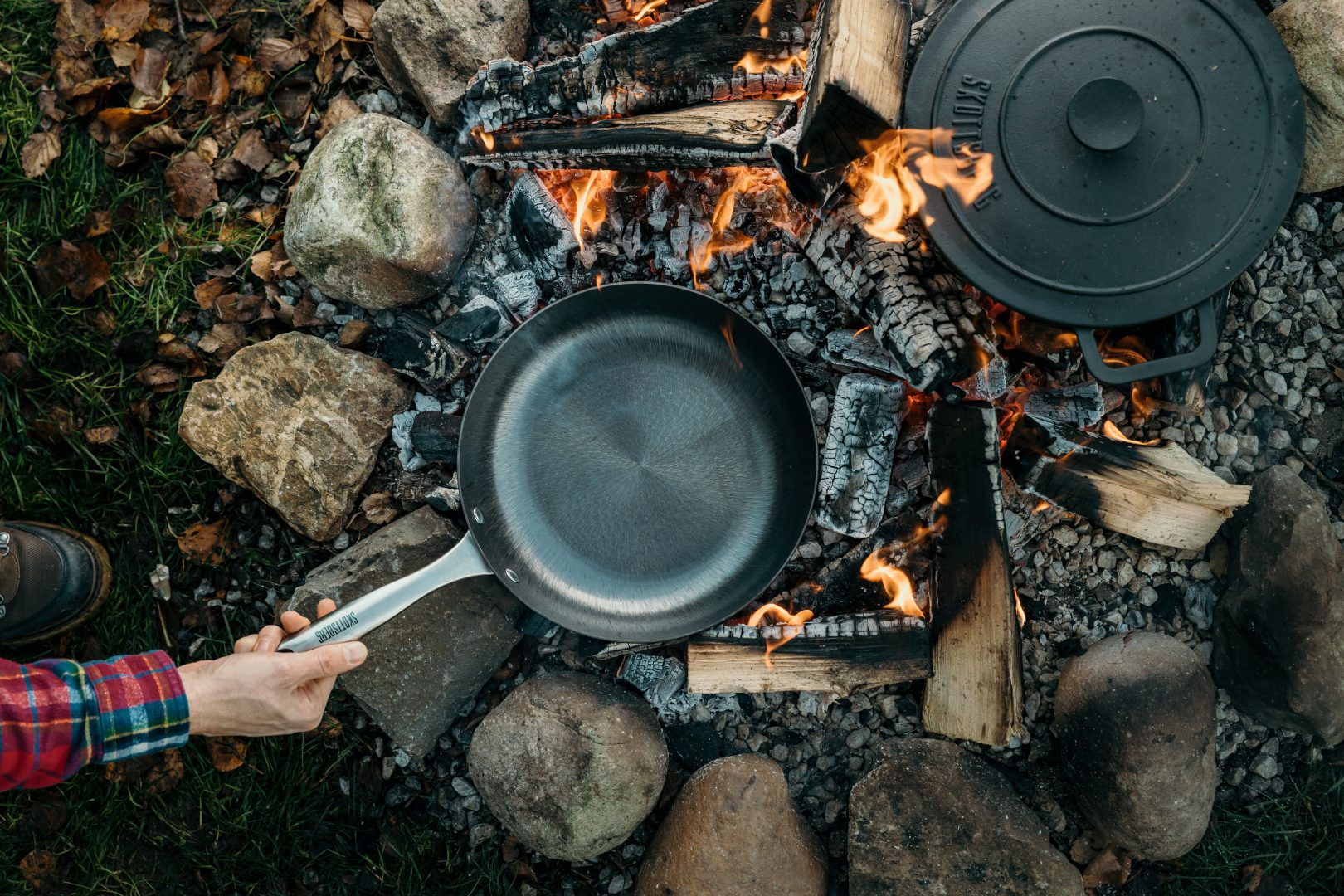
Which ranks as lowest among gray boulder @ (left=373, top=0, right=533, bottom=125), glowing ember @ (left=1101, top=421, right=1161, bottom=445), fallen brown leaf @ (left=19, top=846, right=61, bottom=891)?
fallen brown leaf @ (left=19, top=846, right=61, bottom=891)

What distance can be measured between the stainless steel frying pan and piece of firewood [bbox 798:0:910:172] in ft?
2.01

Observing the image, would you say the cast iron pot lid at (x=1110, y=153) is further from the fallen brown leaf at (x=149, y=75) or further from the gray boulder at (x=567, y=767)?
the fallen brown leaf at (x=149, y=75)

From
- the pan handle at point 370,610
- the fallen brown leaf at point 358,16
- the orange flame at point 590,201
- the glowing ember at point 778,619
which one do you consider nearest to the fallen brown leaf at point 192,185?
the fallen brown leaf at point 358,16

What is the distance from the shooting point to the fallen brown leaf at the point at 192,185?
2.41 metres

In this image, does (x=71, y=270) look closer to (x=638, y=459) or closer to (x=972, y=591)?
(x=638, y=459)

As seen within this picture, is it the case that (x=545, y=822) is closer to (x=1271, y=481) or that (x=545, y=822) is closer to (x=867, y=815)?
(x=867, y=815)

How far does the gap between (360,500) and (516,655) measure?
0.67 metres

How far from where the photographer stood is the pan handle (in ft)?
5.86

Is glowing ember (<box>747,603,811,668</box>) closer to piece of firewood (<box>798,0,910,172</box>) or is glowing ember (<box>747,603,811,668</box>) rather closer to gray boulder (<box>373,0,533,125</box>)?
piece of firewood (<box>798,0,910,172</box>)

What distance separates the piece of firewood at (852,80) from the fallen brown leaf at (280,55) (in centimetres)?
163

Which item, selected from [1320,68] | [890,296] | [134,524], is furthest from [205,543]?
[1320,68]

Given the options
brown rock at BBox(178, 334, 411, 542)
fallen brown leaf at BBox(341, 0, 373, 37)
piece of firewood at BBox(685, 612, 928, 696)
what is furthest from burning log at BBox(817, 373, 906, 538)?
fallen brown leaf at BBox(341, 0, 373, 37)

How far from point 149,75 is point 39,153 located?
16.4 inches

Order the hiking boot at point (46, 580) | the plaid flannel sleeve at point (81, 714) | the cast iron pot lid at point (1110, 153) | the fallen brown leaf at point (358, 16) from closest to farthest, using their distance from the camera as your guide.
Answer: the plaid flannel sleeve at point (81, 714) → the cast iron pot lid at point (1110, 153) → the hiking boot at point (46, 580) → the fallen brown leaf at point (358, 16)
